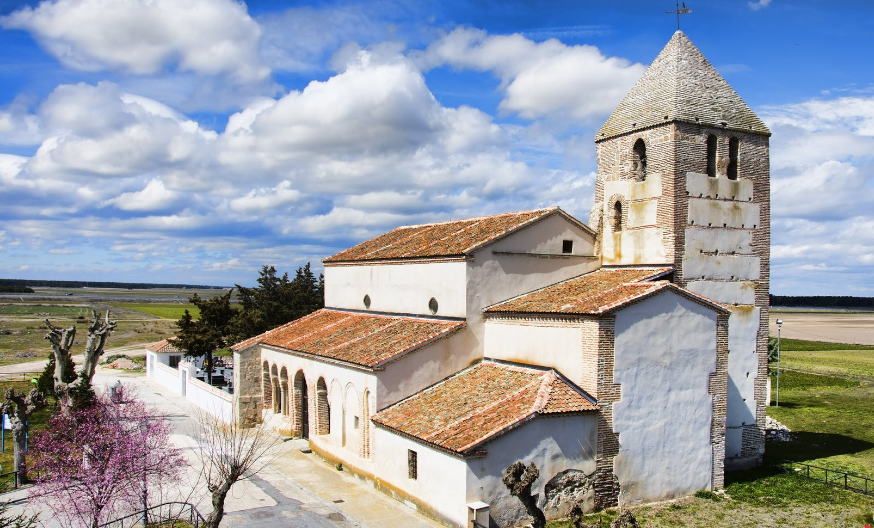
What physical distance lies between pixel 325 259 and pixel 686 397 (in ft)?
59.3

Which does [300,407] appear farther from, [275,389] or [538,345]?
[538,345]

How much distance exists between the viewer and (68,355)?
906 inches

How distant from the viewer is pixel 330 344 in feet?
84.8

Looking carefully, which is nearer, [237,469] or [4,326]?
[237,469]

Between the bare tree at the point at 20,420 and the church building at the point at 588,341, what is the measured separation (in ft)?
28.7

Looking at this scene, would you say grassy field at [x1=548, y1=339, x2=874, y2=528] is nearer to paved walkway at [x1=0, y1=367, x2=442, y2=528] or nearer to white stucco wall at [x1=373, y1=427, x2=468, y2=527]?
white stucco wall at [x1=373, y1=427, x2=468, y2=527]

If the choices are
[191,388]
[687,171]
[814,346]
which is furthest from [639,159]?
[814,346]

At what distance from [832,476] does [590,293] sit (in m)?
10.2

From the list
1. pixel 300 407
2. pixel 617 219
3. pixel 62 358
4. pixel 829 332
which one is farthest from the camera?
pixel 829 332

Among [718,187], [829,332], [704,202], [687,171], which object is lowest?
[829,332]

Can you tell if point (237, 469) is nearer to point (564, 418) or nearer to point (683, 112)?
point (564, 418)

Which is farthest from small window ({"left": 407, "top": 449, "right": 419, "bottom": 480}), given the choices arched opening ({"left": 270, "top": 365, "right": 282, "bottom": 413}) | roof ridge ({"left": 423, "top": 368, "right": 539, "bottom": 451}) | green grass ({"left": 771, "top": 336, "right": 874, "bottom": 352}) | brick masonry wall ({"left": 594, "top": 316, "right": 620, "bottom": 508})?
green grass ({"left": 771, "top": 336, "right": 874, "bottom": 352})

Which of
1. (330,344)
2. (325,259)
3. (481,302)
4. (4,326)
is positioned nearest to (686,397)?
(481,302)

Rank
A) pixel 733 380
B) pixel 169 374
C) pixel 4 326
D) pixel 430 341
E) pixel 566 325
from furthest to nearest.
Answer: pixel 4 326 → pixel 169 374 → pixel 733 380 → pixel 430 341 → pixel 566 325
